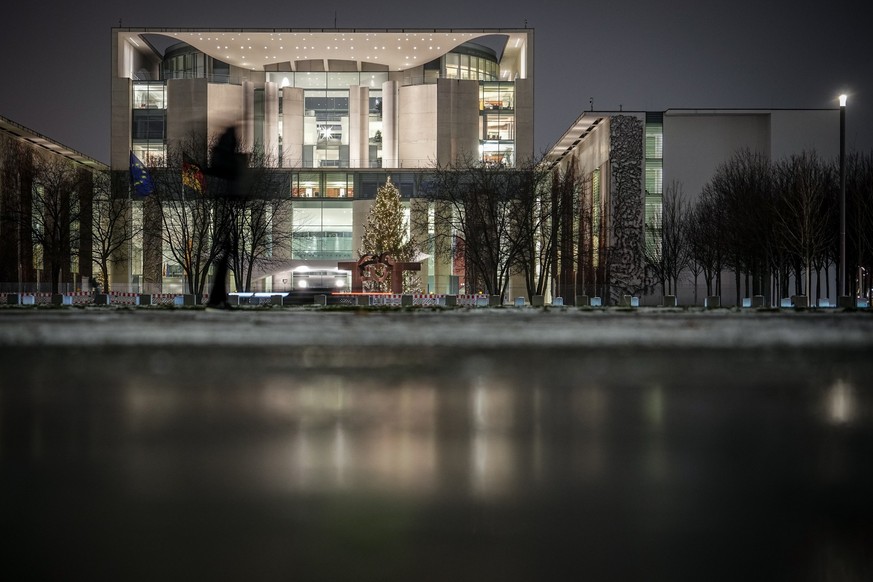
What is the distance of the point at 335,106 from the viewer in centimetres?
9112

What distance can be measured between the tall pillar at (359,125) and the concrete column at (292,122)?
5590 mm

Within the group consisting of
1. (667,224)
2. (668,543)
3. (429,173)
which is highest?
(429,173)

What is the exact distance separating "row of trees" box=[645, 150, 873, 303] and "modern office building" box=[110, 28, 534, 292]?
29.5 m

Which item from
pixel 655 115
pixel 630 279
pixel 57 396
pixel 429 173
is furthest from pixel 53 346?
pixel 429 173

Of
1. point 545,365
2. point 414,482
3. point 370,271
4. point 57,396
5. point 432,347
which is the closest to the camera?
point 414,482

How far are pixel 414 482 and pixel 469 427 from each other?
2.97 m

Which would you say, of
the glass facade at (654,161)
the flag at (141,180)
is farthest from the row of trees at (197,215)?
the glass facade at (654,161)

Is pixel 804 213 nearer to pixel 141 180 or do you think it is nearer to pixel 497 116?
pixel 141 180

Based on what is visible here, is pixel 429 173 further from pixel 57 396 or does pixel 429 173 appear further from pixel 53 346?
pixel 57 396

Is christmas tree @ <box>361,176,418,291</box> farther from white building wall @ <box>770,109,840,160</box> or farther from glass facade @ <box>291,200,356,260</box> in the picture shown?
white building wall @ <box>770,109,840,160</box>

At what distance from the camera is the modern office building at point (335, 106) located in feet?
264

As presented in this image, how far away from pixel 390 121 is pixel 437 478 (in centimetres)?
8292

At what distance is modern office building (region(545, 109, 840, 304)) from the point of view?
60.3 metres

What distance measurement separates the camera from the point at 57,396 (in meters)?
13.5
